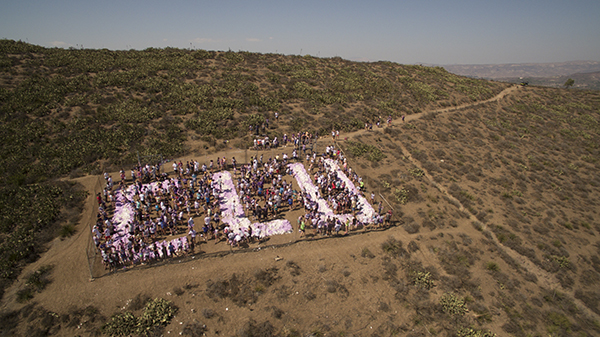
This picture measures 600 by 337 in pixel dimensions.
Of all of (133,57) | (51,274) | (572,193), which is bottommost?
(572,193)

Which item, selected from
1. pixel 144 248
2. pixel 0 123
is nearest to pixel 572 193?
pixel 144 248

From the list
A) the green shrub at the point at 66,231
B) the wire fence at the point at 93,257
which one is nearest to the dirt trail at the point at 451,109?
the wire fence at the point at 93,257

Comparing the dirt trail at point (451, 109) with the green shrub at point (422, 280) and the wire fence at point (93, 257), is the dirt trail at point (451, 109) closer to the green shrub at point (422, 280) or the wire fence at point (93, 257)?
the green shrub at point (422, 280)

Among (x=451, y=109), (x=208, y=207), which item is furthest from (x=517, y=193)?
(x=208, y=207)

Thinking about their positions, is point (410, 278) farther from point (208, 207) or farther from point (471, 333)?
point (208, 207)

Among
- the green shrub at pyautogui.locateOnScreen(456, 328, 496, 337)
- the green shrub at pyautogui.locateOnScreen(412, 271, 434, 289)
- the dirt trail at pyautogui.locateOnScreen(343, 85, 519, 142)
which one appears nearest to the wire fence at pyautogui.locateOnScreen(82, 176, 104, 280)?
the green shrub at pyautogui.locateOnScreen(412, 271, 434, 289)

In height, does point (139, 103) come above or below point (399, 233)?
above

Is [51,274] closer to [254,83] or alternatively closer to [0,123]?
[0,123]
